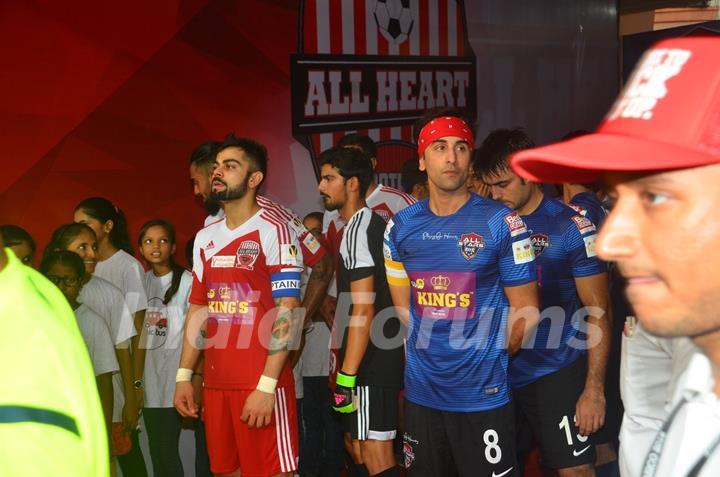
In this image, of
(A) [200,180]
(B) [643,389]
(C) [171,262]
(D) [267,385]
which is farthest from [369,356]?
(B) [643,389]

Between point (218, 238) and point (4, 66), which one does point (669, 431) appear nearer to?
point (218, 238)

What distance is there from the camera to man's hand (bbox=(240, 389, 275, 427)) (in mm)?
3918

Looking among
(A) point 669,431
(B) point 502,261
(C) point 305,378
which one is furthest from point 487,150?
(A) point 669,431

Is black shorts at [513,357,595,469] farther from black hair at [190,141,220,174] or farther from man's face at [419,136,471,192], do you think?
black hair at [190,141,220,174]

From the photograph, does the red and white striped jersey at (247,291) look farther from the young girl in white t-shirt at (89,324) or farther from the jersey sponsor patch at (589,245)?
the jersey sponsor patch at (589,245)

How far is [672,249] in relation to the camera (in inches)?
40.4

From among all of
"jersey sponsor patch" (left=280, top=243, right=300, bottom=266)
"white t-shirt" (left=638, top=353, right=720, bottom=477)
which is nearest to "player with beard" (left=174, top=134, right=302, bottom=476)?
"jersey sponsor patch" (left=280, top=243, right=300, bottom=266)

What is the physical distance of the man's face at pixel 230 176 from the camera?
415 centimetres

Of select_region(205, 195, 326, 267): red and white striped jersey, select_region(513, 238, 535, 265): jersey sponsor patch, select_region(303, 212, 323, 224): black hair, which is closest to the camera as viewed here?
select_region(513, 238, 535, 265): jersey sponsor patch

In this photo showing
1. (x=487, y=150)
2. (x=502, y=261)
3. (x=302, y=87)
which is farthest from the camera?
(x=302, y=87)

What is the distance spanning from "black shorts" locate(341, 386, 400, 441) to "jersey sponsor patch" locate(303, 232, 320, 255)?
0.84m

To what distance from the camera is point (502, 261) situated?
3.53 meters

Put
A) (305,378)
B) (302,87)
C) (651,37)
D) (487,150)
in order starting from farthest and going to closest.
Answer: (302,87) < (651,37) < (305,378) < (487,150)

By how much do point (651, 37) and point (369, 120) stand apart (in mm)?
2139
